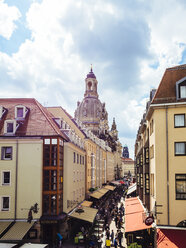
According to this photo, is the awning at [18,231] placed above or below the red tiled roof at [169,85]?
below

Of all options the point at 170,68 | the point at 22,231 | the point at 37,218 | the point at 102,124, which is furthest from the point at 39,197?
the point at 102,124

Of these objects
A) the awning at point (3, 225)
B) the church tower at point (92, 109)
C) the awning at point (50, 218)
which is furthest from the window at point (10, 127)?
the church tower at point (92, 109)

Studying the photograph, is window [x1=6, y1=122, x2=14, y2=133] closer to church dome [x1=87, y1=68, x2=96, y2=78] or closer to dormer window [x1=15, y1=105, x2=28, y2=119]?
dormer window [x1=15, y1=105, x2=28, y2=119]

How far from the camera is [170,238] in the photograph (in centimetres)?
2027

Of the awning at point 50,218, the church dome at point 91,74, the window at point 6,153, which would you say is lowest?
the awning at point 50,218

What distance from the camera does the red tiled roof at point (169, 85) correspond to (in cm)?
2353

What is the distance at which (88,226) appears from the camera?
38.1 metres

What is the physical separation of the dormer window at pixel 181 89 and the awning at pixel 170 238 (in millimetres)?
10092

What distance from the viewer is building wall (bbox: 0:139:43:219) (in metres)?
29.8

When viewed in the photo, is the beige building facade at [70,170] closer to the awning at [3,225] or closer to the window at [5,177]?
the window at [5,177]

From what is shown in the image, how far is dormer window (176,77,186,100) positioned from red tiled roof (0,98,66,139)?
44.8 ft

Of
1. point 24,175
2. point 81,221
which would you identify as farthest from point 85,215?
A: point 24,175

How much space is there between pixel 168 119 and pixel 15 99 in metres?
22.8

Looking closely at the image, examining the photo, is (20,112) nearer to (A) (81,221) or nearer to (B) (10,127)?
(B) (10,127)
